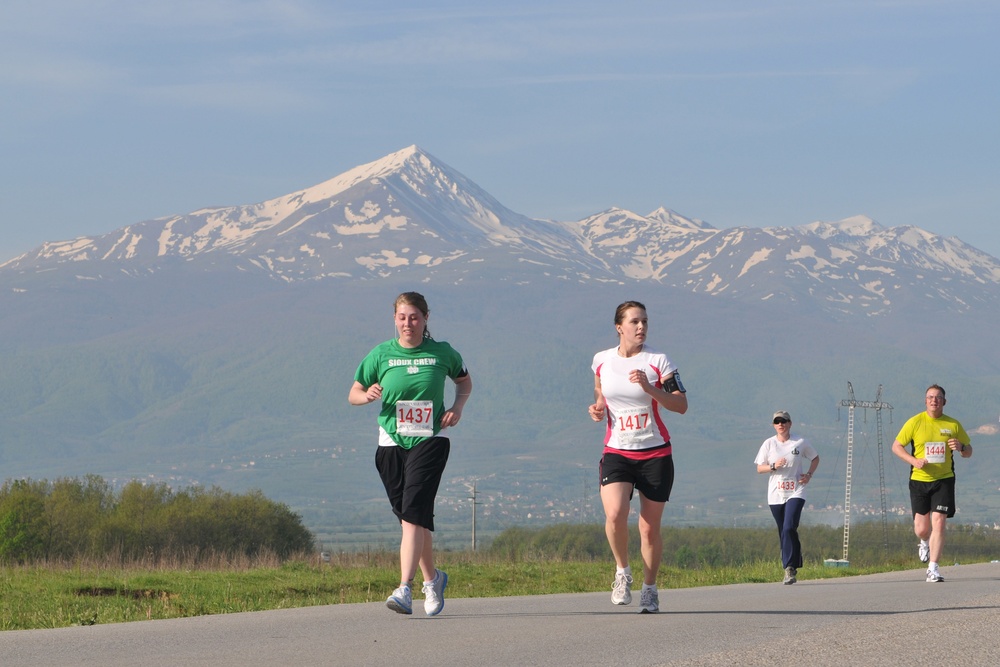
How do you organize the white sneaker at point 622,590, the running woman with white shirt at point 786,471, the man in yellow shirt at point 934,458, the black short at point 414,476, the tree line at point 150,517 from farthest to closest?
1. the tree line at point 150,517
2. the running woman with white shirt at point 786,471
3. the man in yellow shirt at point 934,458
4. the white sneaker at point 622,590
5. the black short at point 414,476

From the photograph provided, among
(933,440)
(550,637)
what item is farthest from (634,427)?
(933,440)

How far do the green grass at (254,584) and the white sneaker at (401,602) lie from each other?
2.05m

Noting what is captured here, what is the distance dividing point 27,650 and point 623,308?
4.79m

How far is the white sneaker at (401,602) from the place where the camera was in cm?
1124

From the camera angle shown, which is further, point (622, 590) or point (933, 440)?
point (933, 440)

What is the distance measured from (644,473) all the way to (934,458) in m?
6.46

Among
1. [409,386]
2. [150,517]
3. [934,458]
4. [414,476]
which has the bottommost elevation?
[150,517]

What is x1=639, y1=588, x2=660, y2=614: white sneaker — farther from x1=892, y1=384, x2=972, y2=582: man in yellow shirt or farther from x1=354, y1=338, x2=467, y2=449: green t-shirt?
x1=892, y1=384, x2=972, y2=582: man in yellow shirt

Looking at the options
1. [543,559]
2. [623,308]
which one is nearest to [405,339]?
[623,308]

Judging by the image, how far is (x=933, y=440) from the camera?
56.4 ft

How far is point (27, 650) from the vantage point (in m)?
9.20

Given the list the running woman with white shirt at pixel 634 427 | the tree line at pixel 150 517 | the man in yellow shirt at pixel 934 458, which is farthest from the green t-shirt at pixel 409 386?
the tree line at pixel 150 517

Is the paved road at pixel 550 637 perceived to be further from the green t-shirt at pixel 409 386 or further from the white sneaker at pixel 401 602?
the green t-shirt at pixel 409 386

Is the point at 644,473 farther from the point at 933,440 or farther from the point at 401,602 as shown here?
the point at 933,440
